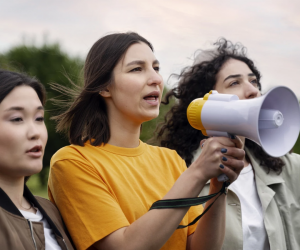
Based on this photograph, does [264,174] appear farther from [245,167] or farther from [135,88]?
[135,88]

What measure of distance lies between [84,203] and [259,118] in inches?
42.7

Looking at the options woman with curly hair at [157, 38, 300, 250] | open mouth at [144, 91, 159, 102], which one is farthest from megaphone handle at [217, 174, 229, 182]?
woman with curly hair at [157, 38, 300, 250]

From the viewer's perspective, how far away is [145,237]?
2.19 m

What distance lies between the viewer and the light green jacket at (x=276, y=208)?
323 centimetres

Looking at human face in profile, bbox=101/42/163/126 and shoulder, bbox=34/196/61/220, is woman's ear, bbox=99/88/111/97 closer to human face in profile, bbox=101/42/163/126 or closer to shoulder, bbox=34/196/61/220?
human face in profile, bbox=101/42/163/126

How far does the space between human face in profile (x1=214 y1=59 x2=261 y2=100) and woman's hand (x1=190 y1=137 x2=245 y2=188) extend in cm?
142

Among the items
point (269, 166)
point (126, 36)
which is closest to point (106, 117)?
point (126, 36)

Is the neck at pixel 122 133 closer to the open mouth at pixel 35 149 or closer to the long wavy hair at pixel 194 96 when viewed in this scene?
the open mouth at pixel 35 149

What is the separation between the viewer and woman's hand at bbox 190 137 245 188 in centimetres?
219

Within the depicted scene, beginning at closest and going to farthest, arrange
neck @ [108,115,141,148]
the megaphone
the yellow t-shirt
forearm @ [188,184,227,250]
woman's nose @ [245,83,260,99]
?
the megaphone, the yellow t-shirt, forearm @ [188,184,227,250], neck @ [108,115,141,148], woman's nose @ [245,83,260,99]

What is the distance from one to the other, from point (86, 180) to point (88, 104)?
0.66 meters

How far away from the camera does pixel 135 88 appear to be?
2.60 metres

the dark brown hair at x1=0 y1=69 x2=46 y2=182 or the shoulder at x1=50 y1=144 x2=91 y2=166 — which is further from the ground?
the dark brown hair at x1=0 y1=69 x2=46 y2=182

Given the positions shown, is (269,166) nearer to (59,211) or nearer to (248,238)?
(248,238)
